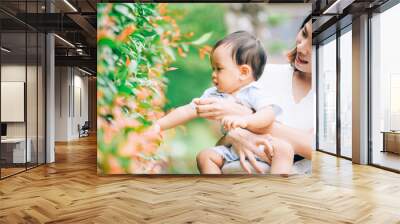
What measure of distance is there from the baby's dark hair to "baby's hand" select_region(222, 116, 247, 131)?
704 millimetres

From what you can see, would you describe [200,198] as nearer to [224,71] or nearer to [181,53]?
[224,71]

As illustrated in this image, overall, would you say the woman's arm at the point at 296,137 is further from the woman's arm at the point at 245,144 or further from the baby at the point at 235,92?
the woman's arm at the point at 245,144

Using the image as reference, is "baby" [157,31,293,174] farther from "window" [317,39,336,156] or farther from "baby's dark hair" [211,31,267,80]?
"window" [317,39,336,156]

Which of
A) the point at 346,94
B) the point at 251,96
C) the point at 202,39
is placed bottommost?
the point at 251,96

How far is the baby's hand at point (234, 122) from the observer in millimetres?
6137

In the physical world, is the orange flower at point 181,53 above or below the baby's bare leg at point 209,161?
above

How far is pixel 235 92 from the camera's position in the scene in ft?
20.2

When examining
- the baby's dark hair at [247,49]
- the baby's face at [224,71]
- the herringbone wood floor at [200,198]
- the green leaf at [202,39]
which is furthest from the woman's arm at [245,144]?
the green leaf at [202,39]

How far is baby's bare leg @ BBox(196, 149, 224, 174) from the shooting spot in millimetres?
6258

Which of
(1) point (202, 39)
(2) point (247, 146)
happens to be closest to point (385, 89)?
(2) point (247, 146)

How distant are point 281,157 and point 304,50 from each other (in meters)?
1.75

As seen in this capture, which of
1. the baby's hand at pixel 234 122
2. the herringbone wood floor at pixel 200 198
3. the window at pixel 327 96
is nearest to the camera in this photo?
the herringbone wood floor at pixel 200 198

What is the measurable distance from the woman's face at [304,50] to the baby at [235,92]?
1.80 feet

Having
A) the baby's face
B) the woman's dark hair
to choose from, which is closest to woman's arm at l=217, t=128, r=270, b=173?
the baby's face
